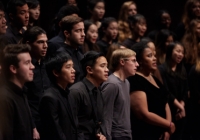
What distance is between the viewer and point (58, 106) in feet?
13.6

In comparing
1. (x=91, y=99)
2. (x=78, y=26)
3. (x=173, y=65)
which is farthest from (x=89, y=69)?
(x=173, y=65)

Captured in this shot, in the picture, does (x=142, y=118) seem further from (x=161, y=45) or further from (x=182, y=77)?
(x=161, y=45)

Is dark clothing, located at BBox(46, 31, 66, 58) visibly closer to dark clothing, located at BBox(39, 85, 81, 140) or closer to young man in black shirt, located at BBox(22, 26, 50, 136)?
young man in black shirt, located at BBox(22, 26, 50, 136)

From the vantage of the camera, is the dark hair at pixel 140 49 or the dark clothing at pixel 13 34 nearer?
the dark clothing at pixel 13 34

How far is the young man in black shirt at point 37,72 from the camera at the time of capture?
448cm

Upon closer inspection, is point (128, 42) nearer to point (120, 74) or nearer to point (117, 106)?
A: point (120, 74)

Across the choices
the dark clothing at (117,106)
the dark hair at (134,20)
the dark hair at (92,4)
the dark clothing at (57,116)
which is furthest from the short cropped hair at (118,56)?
the dark hair at (92,4)

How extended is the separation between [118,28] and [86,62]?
91.8 inches

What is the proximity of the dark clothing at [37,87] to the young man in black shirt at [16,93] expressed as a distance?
0.44 metres

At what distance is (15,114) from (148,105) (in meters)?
1.65

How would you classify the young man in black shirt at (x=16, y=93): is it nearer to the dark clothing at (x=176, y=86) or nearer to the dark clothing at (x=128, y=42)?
the dark clothing at (x=176, y=86)

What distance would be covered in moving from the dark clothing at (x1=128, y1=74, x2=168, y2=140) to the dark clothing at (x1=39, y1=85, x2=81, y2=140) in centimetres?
98

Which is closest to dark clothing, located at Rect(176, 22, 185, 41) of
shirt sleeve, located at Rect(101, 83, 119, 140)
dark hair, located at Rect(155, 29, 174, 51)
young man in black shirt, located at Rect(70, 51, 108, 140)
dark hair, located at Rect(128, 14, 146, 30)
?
dark hair, located at Rect(155, 29, 174, 51)

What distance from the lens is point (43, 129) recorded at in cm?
416
